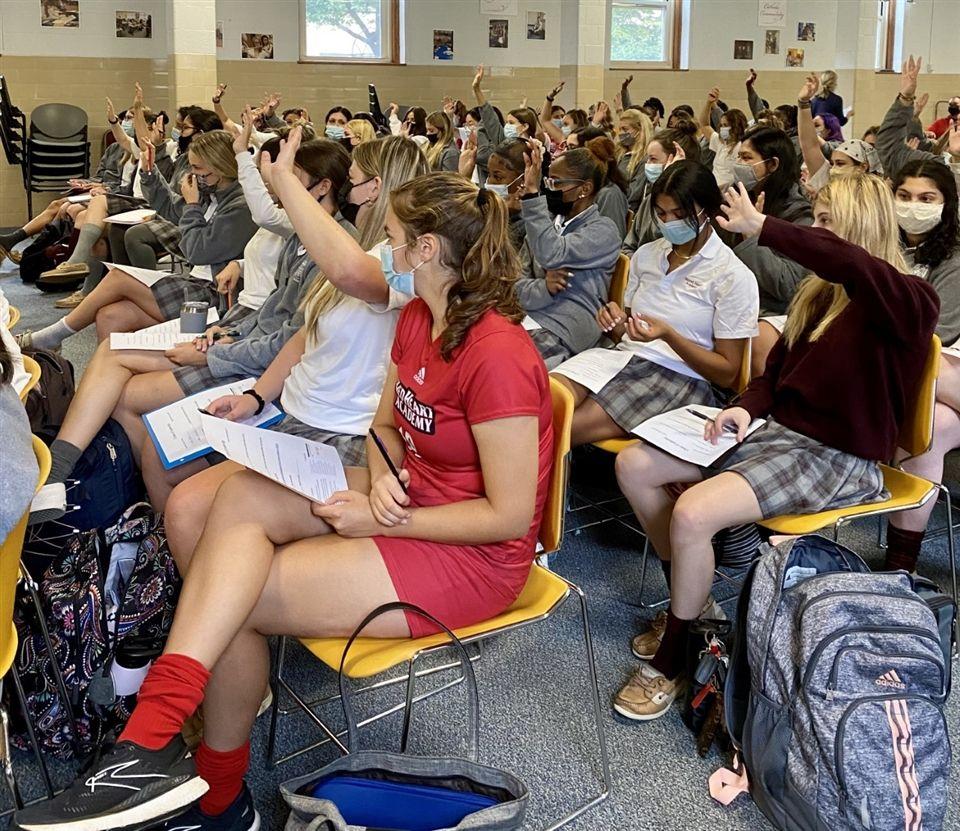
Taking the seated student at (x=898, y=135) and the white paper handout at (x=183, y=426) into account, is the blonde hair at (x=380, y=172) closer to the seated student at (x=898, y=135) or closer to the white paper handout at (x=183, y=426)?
the white paper handout at (x=183, y=426)

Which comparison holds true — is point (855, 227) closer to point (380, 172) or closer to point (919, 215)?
point (919, 215)

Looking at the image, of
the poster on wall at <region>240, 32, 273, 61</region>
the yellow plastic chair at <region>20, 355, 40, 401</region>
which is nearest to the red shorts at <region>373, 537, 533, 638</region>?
the yellow plastic chair at <region>20, 355, 40, 401</region>

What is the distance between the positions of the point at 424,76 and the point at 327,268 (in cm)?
1101

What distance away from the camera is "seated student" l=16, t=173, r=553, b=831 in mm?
1797

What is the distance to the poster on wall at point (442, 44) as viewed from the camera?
12.5 meters

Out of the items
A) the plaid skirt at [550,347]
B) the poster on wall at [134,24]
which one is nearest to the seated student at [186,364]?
the plaid skirt at [550,347]

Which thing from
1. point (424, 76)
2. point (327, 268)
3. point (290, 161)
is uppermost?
point (424, 76)

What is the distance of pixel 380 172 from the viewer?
2736mm

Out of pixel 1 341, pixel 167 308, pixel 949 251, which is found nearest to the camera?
pixel 1 341

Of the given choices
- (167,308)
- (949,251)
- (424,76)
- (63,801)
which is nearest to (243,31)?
(424,76)

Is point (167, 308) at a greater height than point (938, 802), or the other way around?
point (167, 308)

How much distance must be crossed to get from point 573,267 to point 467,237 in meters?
1.41

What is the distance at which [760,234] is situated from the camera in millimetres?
2275

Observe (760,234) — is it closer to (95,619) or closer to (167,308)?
(95,619)
